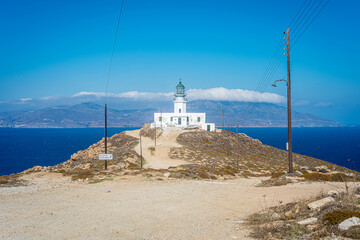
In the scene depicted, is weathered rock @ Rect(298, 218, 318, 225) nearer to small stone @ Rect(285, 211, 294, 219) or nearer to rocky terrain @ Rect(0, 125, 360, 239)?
rocky terrain @ Rect(0, 125, 360, 239)

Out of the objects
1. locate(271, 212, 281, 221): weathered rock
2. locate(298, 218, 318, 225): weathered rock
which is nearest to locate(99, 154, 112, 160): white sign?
locate(271, 212, 281, 221): weathered rock

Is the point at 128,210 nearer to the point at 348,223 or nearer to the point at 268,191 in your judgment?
the point at 268,191

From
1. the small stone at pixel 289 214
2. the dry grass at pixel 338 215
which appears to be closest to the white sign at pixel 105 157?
the small stone at pixel 289 214

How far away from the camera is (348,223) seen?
639 centimetres

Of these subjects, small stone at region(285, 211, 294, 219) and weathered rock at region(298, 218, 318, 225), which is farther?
small stone at region(285, 211, 294, 219)

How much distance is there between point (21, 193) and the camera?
15.8 m

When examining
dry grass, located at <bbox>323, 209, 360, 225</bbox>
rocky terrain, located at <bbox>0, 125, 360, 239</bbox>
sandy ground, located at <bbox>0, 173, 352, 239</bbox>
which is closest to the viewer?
dry grass, located at <bbox>323, 209, 360, 225</bbox>

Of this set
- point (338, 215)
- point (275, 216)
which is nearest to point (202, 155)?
point (275, 216)

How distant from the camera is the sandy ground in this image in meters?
8.54

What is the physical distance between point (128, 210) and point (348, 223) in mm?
7836

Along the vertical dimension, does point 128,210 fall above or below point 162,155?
above

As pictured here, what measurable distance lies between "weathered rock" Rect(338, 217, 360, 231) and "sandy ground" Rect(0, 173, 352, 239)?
2.18 meters

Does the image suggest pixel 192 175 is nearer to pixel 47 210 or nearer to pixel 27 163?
pixel 47 210

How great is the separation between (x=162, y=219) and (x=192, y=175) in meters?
12.7
